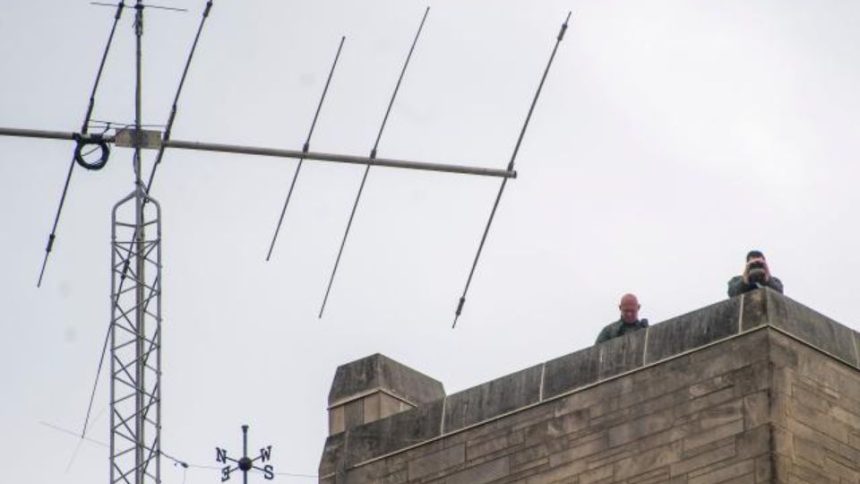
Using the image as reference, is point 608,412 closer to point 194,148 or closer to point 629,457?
point 629,457

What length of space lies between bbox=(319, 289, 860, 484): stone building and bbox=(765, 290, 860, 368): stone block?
0.02 metres

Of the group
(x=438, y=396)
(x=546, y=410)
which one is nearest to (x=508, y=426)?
(x=546, y=410)

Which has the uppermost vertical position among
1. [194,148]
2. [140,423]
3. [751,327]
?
[194,148]

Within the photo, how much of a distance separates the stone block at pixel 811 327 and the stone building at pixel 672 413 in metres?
0.02

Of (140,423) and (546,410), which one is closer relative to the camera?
(140,423)

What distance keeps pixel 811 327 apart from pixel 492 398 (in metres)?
3.95

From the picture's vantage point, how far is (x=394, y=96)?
1243 inches

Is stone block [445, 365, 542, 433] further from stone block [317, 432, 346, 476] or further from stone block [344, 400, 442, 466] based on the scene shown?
stone block [317, 432, 346, 476]

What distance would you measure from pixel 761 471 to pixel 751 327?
5.46 feet

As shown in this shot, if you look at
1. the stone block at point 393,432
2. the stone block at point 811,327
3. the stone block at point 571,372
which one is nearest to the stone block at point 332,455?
the stone block at point 393,432

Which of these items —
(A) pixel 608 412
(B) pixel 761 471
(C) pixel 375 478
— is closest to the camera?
(B) pixel 761 471

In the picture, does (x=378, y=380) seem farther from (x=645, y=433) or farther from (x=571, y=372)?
(x=645, y=433)

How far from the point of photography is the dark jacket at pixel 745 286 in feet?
95.0

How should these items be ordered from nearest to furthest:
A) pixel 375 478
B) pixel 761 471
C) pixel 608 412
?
1. pixel 761 471
2. pixel 608 412
3. pixel 375 478
